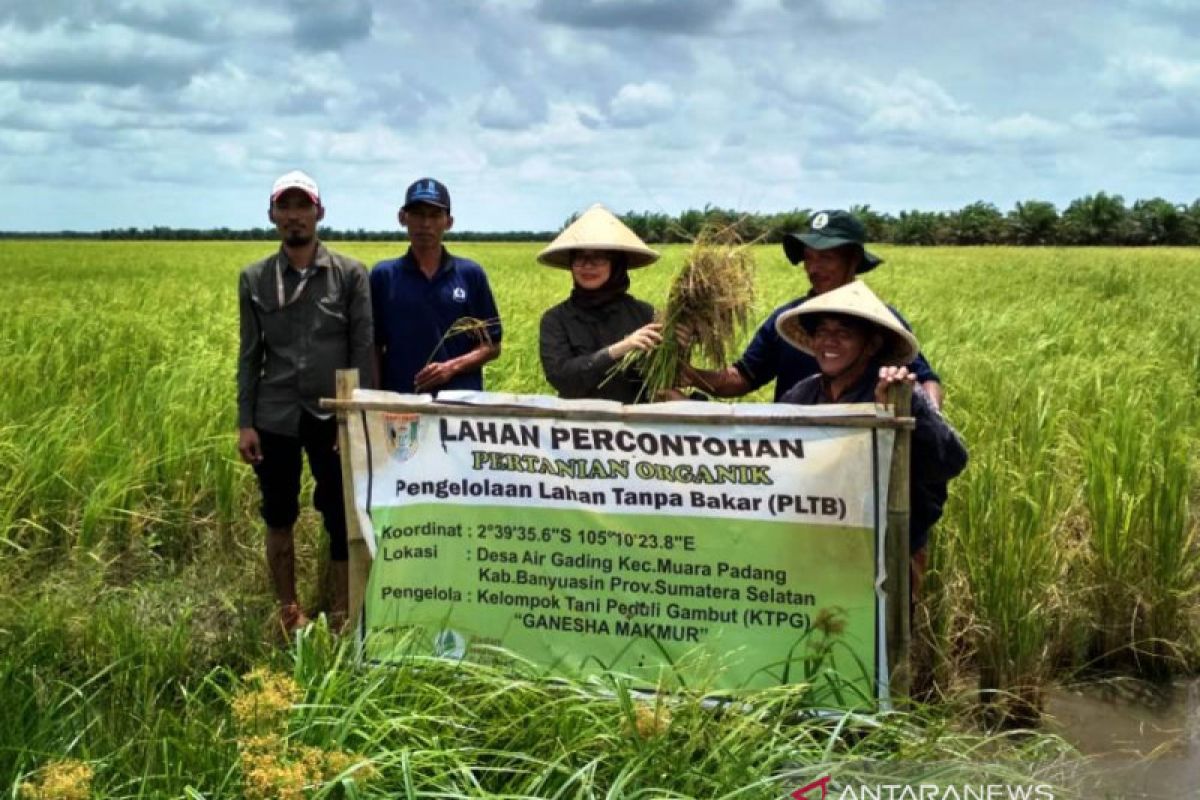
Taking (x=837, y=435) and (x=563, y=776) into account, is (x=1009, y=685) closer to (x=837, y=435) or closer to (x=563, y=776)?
(x=837, y=435)

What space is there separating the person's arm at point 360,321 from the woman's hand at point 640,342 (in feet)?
3.30

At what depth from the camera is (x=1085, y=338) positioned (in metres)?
8.00

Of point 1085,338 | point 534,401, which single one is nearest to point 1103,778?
point 534,401

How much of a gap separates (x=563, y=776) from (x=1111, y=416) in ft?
10.7

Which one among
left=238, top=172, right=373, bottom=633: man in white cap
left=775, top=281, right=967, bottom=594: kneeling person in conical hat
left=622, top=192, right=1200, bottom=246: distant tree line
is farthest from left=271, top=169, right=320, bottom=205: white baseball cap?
left=622, top=192, right=1200, bottom=246: distant tree line

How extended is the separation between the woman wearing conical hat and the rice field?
30 cm

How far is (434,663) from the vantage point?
8.87 ft

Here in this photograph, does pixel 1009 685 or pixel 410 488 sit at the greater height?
pixel 410 488

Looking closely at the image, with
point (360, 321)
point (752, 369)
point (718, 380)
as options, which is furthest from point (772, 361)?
point (360, 321)

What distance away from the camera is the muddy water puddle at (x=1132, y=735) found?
285 cm

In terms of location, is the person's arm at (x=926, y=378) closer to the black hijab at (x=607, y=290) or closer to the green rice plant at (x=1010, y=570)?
the green rice plant at (x=1010, y=570)

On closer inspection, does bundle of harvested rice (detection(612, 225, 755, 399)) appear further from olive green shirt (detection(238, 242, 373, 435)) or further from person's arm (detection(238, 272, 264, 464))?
person's arm (detection(238, 272, 264, 464))

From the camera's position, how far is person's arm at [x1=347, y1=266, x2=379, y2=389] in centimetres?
360

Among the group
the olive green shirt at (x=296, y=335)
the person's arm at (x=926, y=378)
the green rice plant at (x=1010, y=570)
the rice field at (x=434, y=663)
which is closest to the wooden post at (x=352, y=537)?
the rice field at (x=434, y=663)
